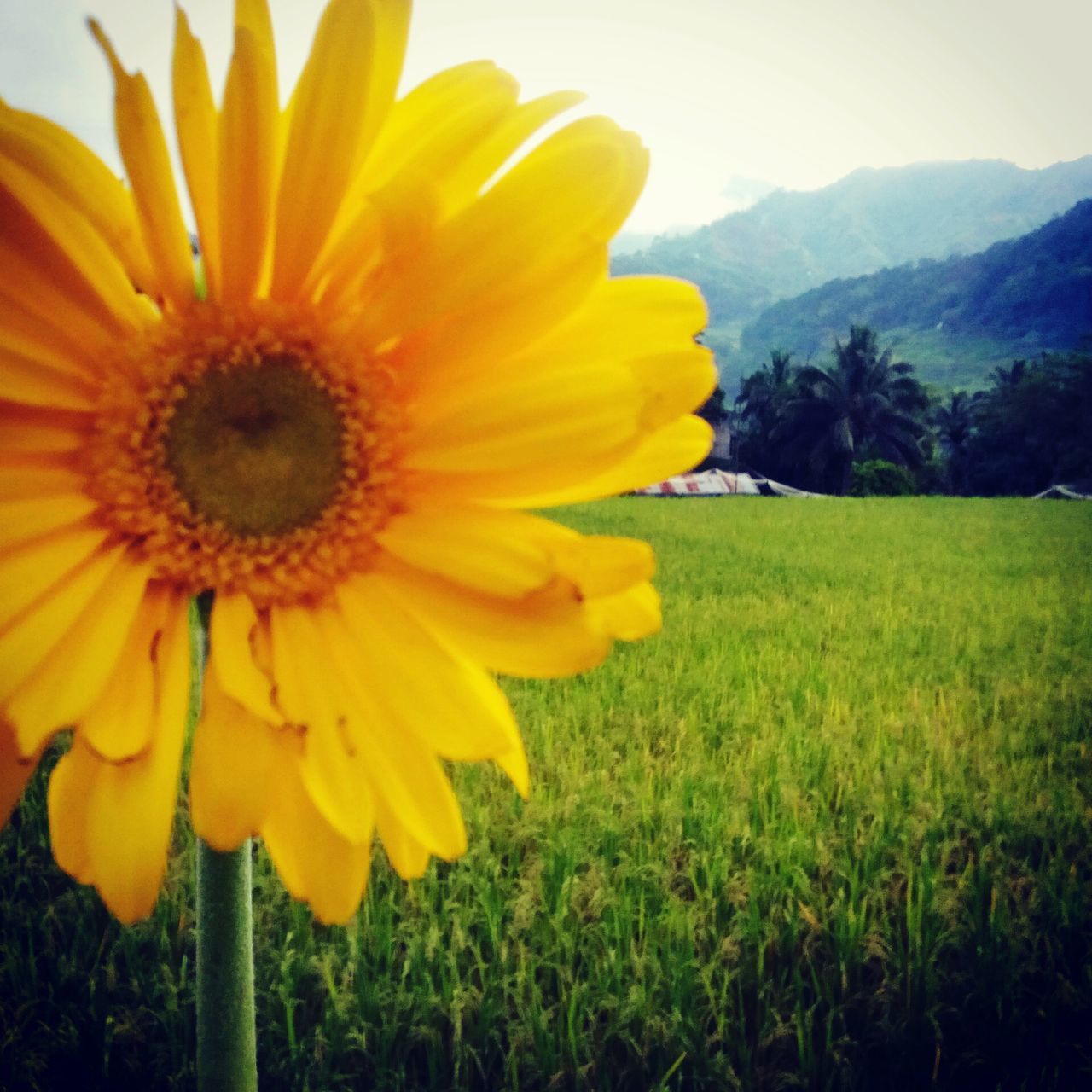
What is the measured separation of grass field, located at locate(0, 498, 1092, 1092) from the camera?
76cm

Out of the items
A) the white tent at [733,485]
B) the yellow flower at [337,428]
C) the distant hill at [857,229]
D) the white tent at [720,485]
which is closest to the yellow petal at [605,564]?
the yellow flower at [337,428]

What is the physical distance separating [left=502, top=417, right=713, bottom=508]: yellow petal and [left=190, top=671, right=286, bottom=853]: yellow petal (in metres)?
0.11

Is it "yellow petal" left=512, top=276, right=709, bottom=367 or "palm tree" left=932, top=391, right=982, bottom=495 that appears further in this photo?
"palm tree" left=932, top=391, right=982, bottom=495

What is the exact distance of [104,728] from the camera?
9.9 inches

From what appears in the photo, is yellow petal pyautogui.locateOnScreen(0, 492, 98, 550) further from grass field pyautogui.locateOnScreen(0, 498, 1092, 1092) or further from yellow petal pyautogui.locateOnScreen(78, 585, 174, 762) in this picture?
grass field pyautogui.locateOnScreen(0, 498, 1092, 1092)

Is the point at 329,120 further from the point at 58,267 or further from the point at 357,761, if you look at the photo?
the point at 357,761

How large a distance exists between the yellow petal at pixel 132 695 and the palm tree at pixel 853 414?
84.4 feet

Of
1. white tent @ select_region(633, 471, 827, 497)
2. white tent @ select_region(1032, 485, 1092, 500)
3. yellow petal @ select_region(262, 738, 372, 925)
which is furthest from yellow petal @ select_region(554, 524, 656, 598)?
white tent @ select_region(633, 471, 827, 497)

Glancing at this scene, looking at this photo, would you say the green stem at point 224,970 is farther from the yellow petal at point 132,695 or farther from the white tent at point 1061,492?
the white tent at point 1061,492

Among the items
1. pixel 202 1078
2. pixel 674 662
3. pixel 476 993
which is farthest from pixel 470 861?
pixel 674 662

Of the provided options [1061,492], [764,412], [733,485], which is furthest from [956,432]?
[1061,492]

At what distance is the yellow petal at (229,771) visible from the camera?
0.25 meters

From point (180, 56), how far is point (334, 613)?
0.17 metres

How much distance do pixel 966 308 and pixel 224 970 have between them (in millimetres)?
43495
